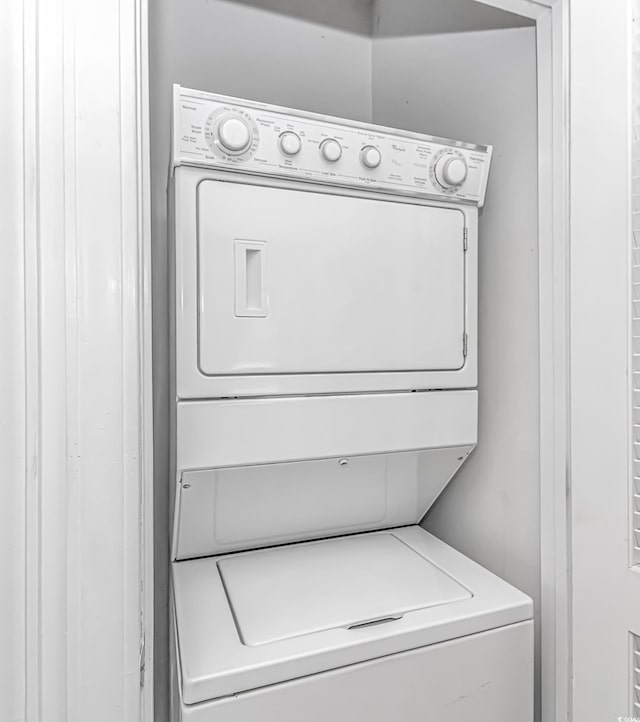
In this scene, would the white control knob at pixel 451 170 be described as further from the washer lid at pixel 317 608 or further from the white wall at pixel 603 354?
the washer lid at pixel 317 608

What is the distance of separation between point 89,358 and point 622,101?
1.21 m

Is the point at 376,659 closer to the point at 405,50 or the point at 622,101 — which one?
the point at 622,101

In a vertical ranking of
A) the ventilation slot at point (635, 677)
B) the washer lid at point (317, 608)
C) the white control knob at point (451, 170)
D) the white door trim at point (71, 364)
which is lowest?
the ventilation slot at point (635, 677)

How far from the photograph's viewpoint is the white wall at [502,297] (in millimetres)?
1426

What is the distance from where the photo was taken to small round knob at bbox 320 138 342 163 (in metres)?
1.29

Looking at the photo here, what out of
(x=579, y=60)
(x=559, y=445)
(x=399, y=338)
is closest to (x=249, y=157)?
(x=399, y=338)

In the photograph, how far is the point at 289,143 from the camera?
1.25 m

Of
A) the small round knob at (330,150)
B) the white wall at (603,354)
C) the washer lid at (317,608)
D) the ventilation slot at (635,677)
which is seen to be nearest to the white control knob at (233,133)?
the small round knob at (330,150)

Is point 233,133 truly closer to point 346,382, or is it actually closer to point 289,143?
point 289,143

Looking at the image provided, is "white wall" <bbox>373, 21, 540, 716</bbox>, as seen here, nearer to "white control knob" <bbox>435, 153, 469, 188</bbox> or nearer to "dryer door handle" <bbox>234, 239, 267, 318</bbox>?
"white control knob" <bbox>435, 153, 469, 188</bbox>

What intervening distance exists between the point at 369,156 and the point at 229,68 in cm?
87

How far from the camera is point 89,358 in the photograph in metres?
0.77

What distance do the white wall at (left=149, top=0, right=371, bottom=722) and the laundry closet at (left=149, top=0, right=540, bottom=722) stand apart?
10 mm

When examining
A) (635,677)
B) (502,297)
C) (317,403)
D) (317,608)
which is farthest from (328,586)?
(502,297)
